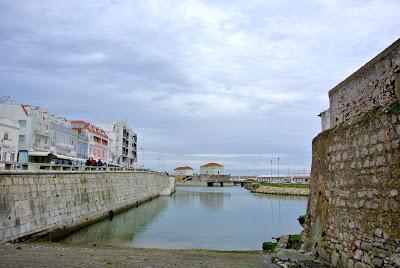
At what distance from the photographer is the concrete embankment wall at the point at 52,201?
16594 mm

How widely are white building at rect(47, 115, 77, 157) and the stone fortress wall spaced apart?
52690 millimetres

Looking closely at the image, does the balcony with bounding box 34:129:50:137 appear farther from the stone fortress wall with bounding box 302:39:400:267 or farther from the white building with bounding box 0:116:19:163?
the stone fortress wall with bounding box 302:39:400:267

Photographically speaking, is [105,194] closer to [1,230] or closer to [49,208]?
[49,208]

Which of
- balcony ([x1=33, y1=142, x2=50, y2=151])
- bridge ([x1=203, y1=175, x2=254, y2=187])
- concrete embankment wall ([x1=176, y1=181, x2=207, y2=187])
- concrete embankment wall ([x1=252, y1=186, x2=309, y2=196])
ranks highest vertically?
balcony ([x1=33, y1=142, x2=50, y2=151])

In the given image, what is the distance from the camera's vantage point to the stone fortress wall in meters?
7.01

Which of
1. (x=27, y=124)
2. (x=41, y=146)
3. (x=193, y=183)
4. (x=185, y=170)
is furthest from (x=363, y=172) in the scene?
(x=185, y=170)

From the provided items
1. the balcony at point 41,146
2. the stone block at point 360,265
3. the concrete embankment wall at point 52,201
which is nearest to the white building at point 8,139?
the balcony at point 41,146

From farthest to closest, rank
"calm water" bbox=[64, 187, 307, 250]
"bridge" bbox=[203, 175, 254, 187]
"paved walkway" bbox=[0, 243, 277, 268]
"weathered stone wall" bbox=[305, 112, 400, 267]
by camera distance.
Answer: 1. "bridge" bbox=[203, 175, 254, 187]
2. "calm water" bbox=[64, 187, 307, 250]
3. "paved walkway" bbox=[0, 243, 277, 268]
4. "weathered stone wall" bbox=[305, 112, 400, 267]

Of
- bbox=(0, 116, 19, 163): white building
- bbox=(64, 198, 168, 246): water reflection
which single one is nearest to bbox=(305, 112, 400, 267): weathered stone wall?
bbox=(64, 198, 168, 246): water reflection

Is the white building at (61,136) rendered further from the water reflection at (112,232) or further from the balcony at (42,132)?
the water reflection at (112,232)

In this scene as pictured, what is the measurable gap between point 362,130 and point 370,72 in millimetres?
1393

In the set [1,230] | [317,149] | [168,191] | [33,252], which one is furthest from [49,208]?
[168,191]

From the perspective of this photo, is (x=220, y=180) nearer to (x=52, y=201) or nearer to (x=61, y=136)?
(x=61, y=136)

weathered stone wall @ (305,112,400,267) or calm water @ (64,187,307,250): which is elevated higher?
weathered stone wall @ (305,112,400,267)
